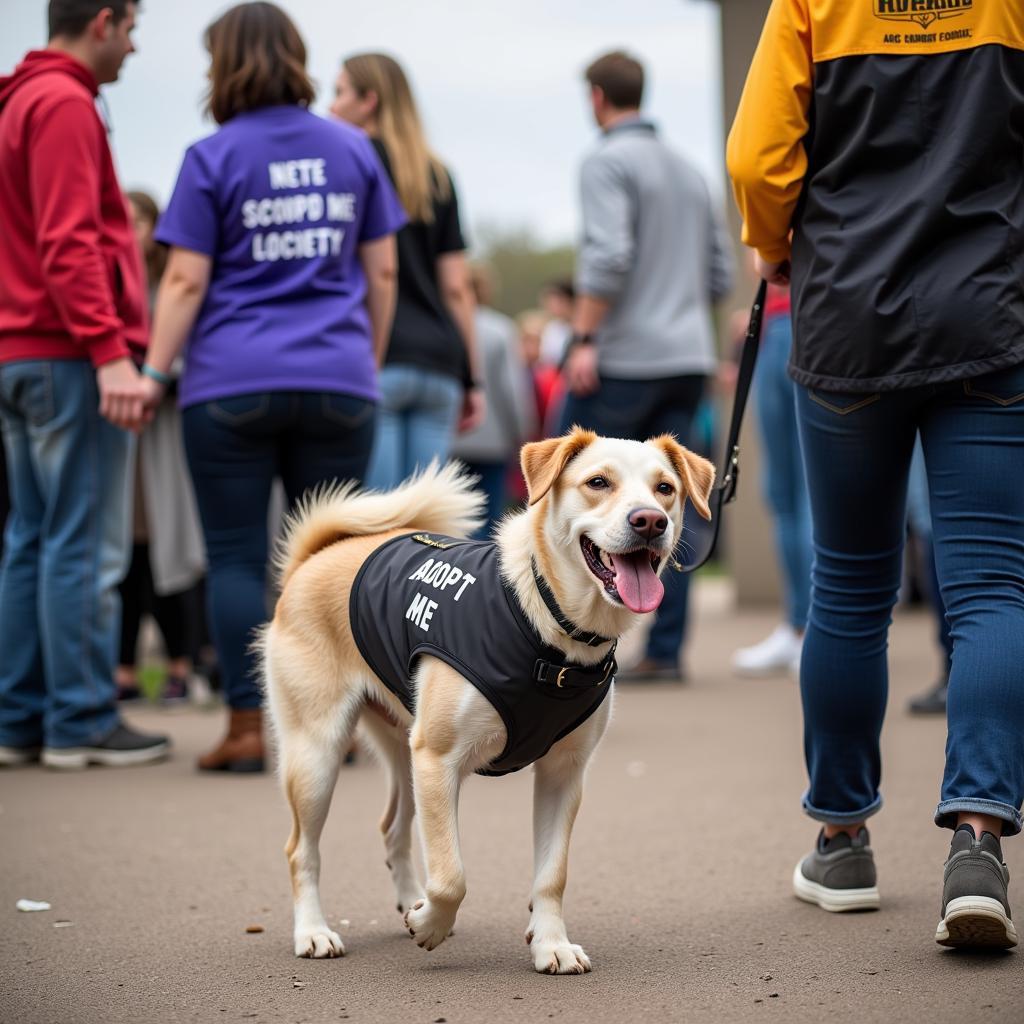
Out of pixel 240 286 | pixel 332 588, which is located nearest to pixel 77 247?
pixel 240 286

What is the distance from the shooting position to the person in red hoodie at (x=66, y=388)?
17.2 feet

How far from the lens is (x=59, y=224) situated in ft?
17.1

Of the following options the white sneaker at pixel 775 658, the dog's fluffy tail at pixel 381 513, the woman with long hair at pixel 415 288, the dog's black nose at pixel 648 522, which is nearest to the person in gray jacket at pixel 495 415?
the white sneaker at pixel 775 658

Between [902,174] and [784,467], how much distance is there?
4.75 metres

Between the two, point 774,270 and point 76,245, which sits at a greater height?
point 774,270

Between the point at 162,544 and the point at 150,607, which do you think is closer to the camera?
the point at 162,544

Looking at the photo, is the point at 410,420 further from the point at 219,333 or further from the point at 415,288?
the point at 219,333

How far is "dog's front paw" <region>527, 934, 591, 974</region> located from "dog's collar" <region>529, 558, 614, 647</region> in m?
0.64

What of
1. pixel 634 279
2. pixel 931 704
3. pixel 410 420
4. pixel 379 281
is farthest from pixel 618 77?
pixel 931 704

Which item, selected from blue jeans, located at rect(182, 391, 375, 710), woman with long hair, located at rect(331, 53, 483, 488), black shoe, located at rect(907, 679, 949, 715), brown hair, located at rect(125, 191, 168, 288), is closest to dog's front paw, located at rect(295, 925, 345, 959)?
blue jeans, located at rect(182, 391, 375, 710)

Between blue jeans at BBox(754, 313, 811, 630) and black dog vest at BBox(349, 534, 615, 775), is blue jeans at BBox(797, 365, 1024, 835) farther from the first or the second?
blue jeans at BBox(754, 313, 811, 630)

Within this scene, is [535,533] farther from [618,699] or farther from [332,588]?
[618,699]

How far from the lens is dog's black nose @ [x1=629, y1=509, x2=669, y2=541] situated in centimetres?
310

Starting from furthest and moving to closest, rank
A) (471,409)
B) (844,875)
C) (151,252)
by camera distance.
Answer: (151,252) → (471,409) → (844,875)
